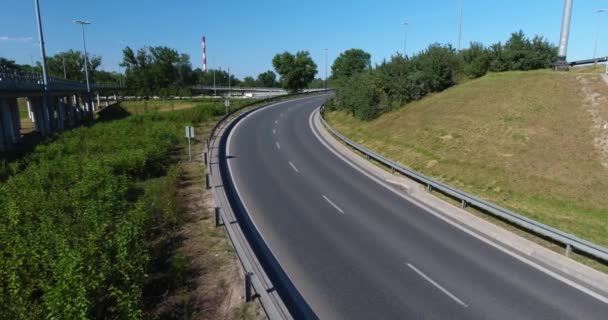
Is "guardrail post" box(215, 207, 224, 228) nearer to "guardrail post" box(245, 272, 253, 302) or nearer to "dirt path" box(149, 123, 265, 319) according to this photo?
"dirt path" box(149, 123, 265, 319)

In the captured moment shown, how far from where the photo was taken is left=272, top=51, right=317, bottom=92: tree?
92.2m

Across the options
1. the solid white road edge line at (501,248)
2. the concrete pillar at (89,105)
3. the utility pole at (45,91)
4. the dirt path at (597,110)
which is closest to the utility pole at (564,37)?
the dirt path at (597,110)

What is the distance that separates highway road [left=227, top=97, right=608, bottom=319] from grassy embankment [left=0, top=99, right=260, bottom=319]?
7.02ft

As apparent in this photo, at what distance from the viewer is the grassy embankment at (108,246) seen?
21.9 ft

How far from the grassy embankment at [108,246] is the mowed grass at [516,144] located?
11.8 metres

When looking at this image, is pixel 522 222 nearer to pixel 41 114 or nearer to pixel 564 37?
pixel 564 37

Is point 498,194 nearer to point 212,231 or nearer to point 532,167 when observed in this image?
point 532,167

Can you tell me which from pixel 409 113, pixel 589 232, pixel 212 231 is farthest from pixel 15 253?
pixel 409 113

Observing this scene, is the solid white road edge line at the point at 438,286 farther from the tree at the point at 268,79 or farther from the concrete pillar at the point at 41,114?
the tree at the point at 268,79

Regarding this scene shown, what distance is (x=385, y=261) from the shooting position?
998cm

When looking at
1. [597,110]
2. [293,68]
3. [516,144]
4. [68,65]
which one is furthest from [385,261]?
[68,65]

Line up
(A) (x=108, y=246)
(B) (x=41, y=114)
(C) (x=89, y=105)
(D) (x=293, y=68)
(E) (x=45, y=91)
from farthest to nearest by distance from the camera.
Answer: (D) (x=293, y=68), (C) (x=89, y=105), (B) (x=41, y=114), (E) (x=45, y=91), (A) (x=108, y=246)

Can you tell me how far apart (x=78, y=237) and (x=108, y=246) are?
1.64 m

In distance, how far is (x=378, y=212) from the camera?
45.2ft
